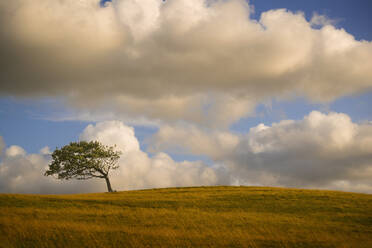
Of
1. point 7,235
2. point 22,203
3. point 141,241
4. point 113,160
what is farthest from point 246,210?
point 113,160

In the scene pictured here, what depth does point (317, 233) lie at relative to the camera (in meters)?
22.7

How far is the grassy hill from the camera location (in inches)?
789

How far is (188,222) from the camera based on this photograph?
25781 millimetres

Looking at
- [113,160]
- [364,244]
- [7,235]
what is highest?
[113,160]

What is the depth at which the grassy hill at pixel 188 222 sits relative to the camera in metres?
20.0

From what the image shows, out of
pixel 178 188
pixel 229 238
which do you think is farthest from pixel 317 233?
pixel 178 188

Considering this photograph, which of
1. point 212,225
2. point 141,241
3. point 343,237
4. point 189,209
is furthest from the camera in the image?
point 189,209

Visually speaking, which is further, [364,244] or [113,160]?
[113,160]

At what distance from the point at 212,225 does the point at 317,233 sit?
309 inches

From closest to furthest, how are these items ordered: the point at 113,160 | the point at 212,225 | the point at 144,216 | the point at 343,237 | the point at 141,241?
the point at 141,241
the point at 343,237
the point at 212,225
the point at 144,216
the point at 113,160

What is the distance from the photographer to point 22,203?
32719mm

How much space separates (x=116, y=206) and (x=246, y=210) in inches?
548

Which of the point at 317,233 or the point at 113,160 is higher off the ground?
the point at 113,160

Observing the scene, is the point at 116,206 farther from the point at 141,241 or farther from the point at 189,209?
the point at 141,241
